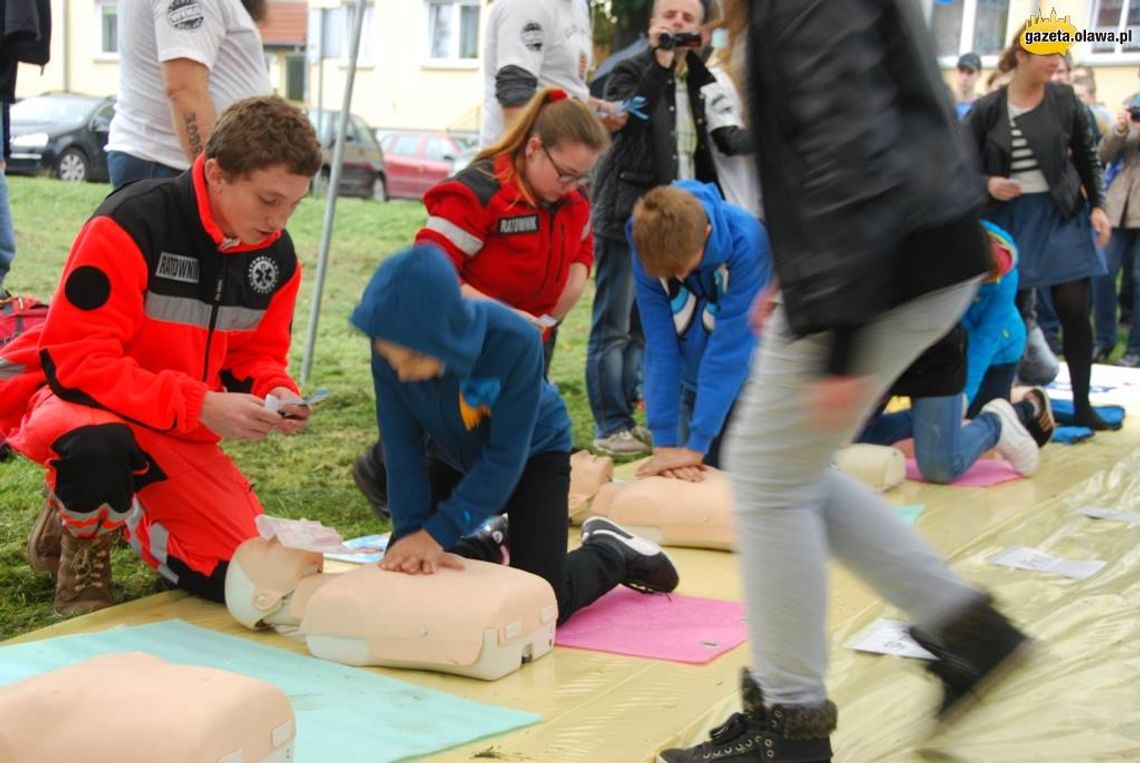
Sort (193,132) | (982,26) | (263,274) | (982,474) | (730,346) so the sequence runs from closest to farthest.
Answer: (263,274), (193,132), (730,346), (982,474), (982,26)

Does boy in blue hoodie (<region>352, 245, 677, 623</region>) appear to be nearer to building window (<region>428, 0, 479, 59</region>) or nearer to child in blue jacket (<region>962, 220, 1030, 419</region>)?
child in blue jacket (<region>962, 220, 1030, 419</region>)

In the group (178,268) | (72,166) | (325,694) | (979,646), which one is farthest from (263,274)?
(72,166)

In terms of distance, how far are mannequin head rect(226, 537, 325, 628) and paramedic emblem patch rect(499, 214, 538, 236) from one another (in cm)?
129

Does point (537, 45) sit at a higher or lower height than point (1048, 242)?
higher

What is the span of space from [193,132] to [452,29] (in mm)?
23880

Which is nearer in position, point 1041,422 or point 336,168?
point 1041,422

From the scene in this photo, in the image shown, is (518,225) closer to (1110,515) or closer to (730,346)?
(730,346)

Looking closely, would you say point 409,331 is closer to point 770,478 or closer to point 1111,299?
point 770,478

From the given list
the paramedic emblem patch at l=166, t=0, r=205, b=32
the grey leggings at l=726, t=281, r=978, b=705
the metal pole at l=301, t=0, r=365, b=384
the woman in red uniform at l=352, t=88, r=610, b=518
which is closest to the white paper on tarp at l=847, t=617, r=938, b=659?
the grey leggings at l=726, t=281, r=978, b=705

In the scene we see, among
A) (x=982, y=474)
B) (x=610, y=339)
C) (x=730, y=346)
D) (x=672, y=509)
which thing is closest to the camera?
(x=672, y=509)

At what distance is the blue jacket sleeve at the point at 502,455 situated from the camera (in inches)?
115

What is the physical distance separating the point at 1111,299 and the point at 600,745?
737 centimetres

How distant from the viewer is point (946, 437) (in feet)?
15.7

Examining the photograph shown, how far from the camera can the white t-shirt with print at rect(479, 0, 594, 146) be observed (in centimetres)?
487
